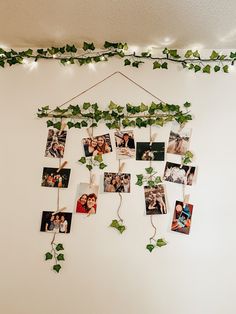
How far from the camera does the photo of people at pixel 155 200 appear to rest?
5.81ft

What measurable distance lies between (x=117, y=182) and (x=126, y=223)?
237 millimetres

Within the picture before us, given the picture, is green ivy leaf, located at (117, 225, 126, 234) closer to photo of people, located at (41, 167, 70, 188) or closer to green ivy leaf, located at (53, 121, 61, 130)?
photo of people, located at (41, 167, 70, 188)

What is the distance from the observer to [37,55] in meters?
1.94

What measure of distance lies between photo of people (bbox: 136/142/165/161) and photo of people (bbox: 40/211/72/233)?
534 mm

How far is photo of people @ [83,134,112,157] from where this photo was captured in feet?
6.01

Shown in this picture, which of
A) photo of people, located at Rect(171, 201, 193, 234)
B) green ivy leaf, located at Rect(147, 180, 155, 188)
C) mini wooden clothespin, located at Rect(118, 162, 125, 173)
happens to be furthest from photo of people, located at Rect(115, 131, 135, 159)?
photo of people, located at Rect(171, 201, 193, 234)

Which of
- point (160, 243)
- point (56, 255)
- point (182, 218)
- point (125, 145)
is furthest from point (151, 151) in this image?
point (56, 255)

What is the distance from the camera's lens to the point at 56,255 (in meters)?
1.77

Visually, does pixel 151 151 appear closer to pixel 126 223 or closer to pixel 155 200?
pixel 155 200

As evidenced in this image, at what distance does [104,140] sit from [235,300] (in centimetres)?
113
